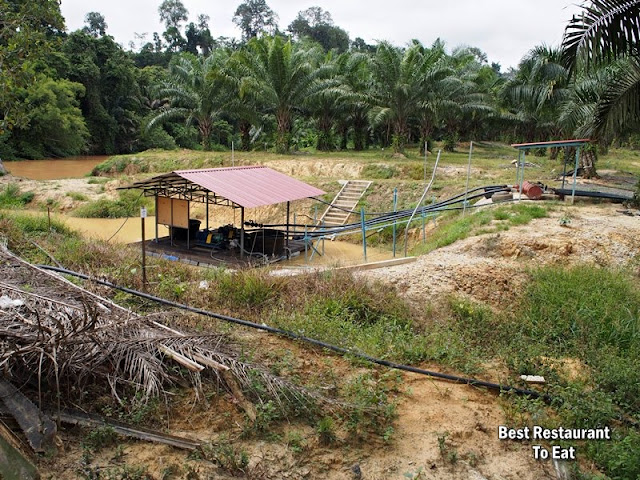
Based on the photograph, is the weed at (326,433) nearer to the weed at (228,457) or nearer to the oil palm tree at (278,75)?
the weed at (228,457)

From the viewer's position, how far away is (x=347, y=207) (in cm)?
2088

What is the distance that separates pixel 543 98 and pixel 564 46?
15804 millimetres

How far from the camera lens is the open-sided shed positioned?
567 inches

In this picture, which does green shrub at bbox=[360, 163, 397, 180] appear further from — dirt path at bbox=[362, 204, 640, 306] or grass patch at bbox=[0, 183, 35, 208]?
grass patch at bbox=[0, 183, 35, 208]

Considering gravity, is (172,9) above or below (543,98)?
above

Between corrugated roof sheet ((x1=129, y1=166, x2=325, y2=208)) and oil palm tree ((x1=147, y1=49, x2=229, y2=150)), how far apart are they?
1276 cm

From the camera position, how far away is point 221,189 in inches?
566

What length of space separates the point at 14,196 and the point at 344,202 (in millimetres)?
14059

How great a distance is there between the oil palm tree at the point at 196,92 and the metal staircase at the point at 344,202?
33.3 ft

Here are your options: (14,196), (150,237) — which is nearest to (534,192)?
(150,237)

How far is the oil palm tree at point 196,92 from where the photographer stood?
29.3 m

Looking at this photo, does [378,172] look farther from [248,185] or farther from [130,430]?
[130,430]

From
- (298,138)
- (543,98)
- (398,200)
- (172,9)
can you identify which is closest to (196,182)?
(398,200)

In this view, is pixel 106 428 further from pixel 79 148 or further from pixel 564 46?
pixel 79 148
